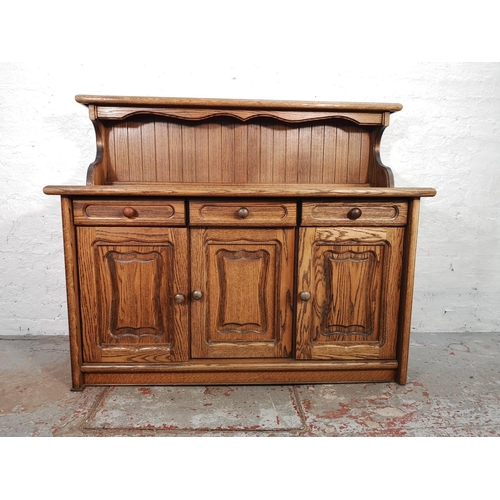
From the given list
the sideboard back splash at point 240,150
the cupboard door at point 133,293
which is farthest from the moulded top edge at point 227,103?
the cupboard door at point 133,293

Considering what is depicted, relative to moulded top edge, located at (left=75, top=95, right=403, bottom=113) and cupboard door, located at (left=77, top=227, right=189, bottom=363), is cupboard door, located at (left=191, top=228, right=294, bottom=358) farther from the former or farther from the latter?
moulded top edge, located at (left=75, top=95, right=403, bottom=113)

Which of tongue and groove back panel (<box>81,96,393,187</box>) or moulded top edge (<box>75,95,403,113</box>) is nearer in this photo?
moulded top edge (<box>75,95,403,113</box>)

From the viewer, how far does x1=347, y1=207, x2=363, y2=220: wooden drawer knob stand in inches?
80.3

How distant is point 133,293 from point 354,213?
3.85ft

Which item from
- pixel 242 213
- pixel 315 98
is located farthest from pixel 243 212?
pixel 315 98

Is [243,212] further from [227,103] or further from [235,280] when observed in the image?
[227,103]

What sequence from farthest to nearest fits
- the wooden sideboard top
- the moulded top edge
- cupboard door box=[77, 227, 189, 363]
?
the moulded top edge < cupboard door box=[77, 227, 189, 363] < the wooden sideboard top

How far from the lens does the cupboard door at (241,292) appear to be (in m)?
2.07

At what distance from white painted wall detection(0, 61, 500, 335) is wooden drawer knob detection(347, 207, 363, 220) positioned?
100cm

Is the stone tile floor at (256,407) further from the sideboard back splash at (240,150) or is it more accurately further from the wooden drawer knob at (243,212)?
the sideboard back splash at (240,150)

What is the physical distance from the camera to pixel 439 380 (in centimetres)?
231

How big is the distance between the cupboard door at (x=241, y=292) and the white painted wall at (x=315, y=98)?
120 centimetres

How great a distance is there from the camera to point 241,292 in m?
2.11

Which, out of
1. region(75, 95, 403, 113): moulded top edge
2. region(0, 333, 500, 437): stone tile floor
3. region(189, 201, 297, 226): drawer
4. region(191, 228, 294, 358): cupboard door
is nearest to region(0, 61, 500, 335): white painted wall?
region(75, 95, 403, 113): moulded top edge
